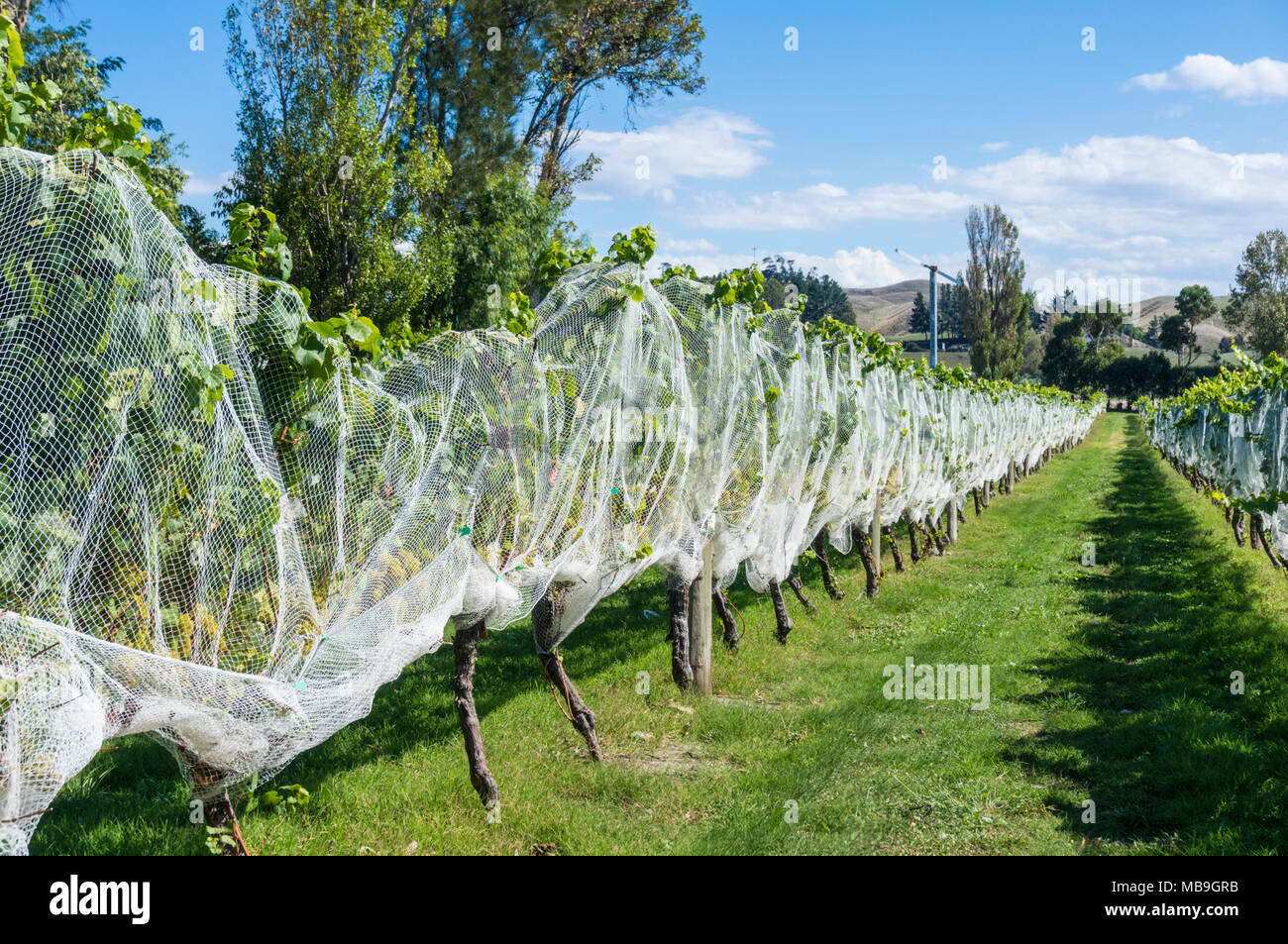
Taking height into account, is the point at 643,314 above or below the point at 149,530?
above

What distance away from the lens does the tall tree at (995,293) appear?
66.1m

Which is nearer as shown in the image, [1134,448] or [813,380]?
[813,380]

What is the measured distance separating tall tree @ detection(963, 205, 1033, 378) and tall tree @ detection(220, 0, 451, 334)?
5459 centimetres

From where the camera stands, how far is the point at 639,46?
25.1m

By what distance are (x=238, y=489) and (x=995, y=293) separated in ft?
230

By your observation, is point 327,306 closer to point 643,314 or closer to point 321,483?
point 643,314

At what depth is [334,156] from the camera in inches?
728

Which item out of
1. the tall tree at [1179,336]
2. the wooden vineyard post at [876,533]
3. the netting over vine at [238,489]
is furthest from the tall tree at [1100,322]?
the netting over vine at [238,489]

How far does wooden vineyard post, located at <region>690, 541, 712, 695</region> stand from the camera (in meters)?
7.12

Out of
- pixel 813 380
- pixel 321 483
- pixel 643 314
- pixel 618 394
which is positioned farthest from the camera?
pixel 813 380

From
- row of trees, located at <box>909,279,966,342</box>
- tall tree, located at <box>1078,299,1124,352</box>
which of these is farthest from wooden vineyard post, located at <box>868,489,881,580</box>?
row of trees, located at <box>909,279,966,342</box>

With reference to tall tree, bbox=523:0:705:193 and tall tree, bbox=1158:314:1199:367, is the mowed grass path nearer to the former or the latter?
tall tree, bbox=523:0:705:193
